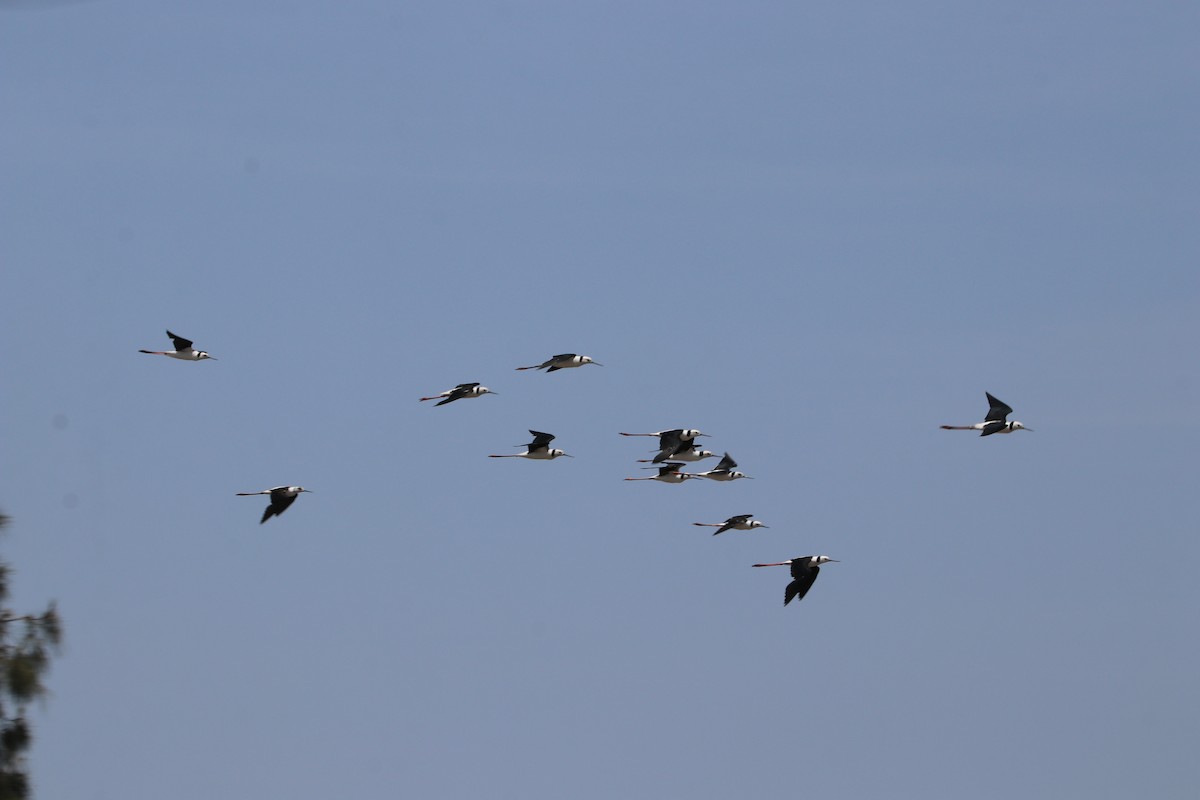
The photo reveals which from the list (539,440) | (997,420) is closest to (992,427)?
(997,420)

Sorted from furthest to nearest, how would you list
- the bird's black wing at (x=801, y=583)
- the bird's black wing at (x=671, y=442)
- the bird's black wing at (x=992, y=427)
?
1. the bird's black wing at (x=671, y=442)
2. the bird's black wing at (x=992, y=427)
3. the bird's black wing at (x=801, y=583)

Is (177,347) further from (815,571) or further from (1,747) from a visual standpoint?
(1,747)

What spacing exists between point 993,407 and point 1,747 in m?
24.6

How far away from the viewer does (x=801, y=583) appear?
41.6m

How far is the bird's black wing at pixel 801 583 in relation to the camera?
41.0m

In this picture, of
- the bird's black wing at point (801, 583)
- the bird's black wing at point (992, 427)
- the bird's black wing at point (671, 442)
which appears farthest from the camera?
the bird's black wing at point (671, 442)

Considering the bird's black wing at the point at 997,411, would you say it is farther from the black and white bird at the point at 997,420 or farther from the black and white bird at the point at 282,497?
the black and white bird at the point at 282,497

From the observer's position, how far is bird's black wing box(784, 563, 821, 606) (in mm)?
41000

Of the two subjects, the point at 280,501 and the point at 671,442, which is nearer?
the point at 280,501

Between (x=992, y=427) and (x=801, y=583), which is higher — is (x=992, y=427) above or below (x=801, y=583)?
above

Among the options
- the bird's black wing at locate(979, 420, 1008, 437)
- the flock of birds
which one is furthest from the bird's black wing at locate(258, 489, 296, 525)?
the bird's black wing at locate(979, 420, 1008, 437)

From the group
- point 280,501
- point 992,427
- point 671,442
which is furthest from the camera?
point 671,442

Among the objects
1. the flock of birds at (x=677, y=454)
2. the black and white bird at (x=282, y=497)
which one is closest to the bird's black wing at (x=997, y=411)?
the flock of birds at (x=677, y=454)

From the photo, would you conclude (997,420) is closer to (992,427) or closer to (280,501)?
(992,427)
